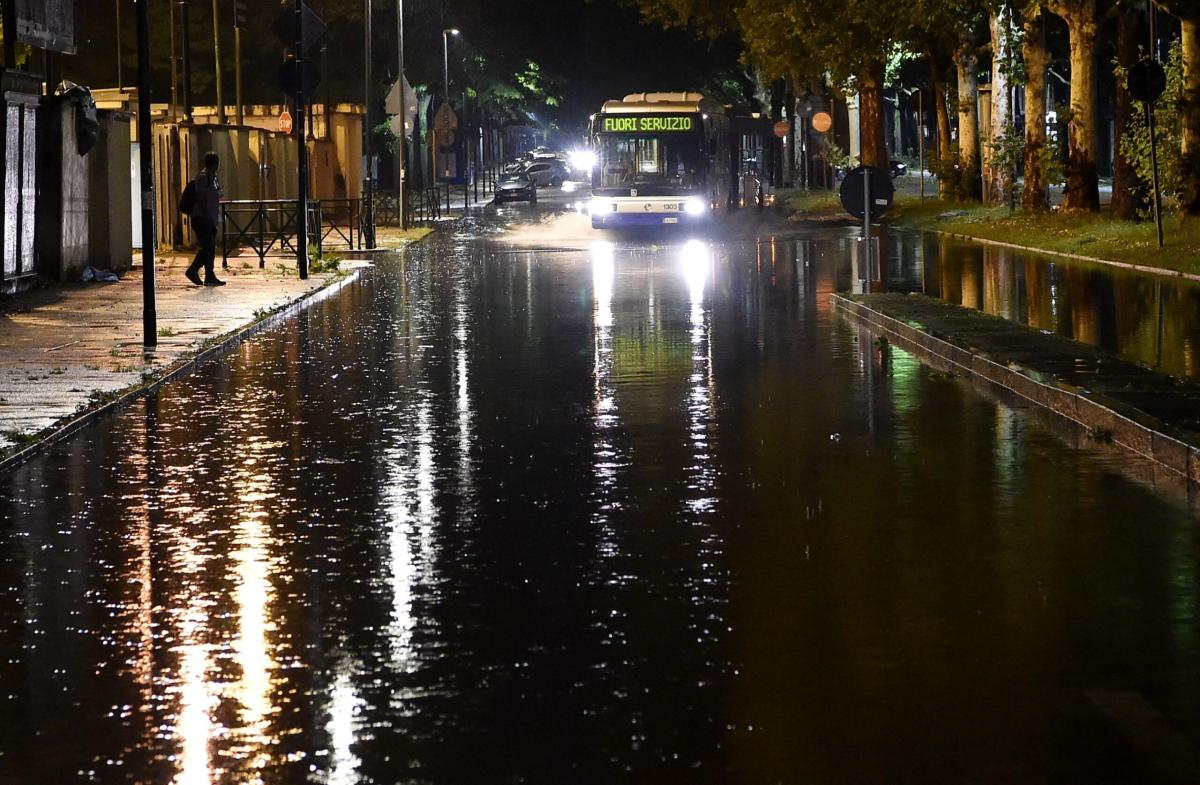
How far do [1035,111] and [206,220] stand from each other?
20.9 meters

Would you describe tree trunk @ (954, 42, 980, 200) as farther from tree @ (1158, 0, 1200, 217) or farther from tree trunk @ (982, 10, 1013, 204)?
tree @ (1158, 0, 1200, 217)

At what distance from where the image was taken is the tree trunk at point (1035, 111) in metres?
45.2

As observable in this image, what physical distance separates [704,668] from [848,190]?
65.5 ft

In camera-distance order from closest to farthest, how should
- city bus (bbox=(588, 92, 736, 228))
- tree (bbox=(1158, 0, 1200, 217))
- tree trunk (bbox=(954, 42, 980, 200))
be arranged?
tree (bbox=(1158, 0, 1200, 217)) → city bus (bbox=(588, 92, 736, 228)) → tree trunk (bbox=(954, 42, 980, 200))

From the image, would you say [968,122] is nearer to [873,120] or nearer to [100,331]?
[873,120]

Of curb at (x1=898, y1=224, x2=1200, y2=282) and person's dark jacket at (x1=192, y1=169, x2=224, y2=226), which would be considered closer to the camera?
curb at (x1=898, y1=224, x2=1200, y2=282)

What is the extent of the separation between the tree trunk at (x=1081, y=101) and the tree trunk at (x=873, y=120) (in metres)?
17.8

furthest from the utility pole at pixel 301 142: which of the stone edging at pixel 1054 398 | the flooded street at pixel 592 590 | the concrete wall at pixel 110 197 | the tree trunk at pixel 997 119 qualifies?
the tree trunk at pixel 997 119

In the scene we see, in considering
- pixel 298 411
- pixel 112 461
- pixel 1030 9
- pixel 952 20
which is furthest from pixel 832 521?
pixel 952 20

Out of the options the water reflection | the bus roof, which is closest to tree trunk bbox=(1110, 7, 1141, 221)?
the water reflection

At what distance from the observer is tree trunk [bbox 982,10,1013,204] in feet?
158

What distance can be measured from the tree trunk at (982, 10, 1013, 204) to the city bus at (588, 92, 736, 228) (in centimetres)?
648

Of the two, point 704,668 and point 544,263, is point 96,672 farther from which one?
point 544,263

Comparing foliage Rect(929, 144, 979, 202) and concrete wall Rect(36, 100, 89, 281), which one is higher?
foliage Rect(929, 144, 979, 202)
